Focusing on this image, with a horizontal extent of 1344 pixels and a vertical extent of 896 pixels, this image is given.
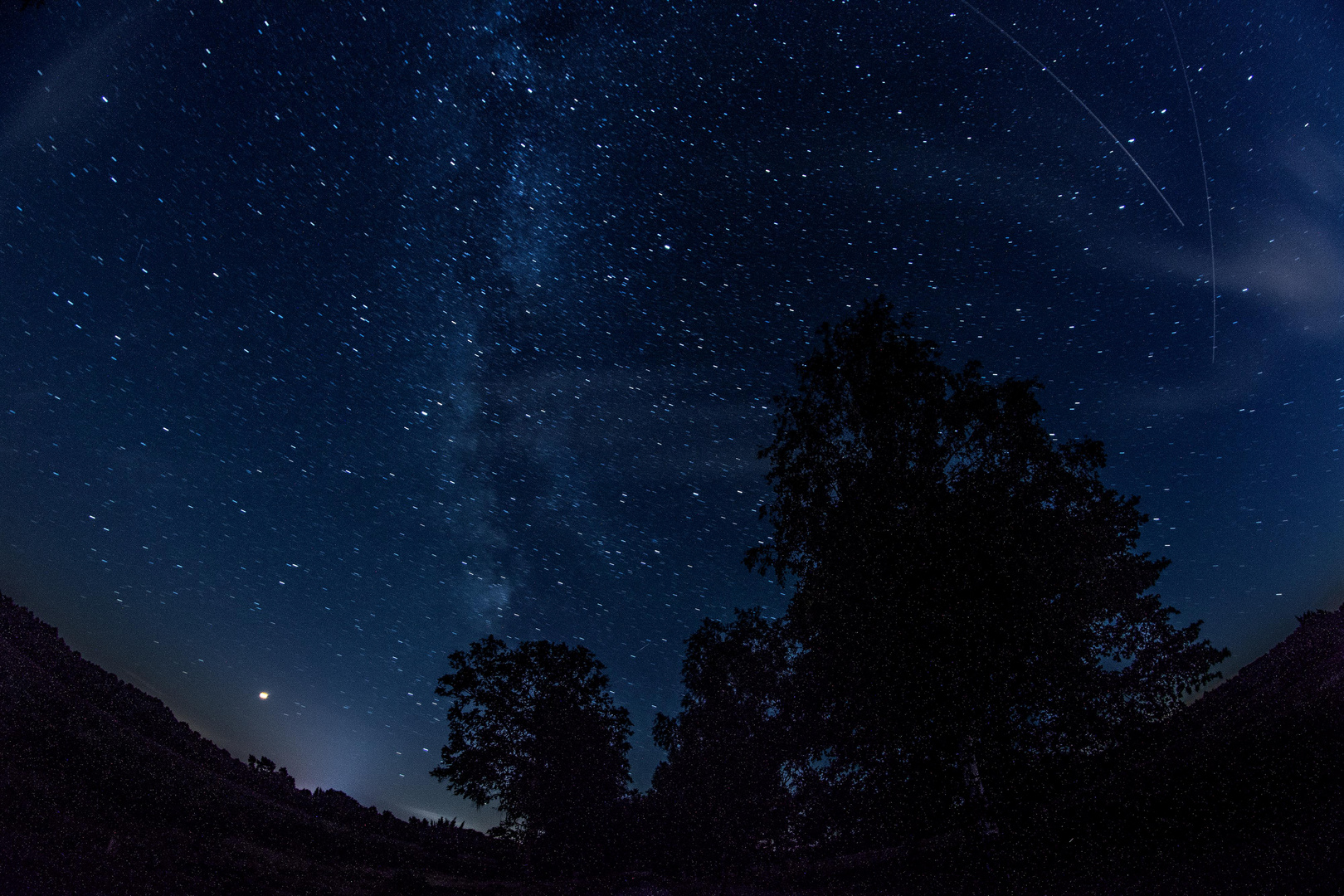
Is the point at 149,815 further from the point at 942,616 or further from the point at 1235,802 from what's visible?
the point at 1235,802

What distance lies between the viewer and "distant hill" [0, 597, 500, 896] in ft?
44.6

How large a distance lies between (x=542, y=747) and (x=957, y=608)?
866 inches

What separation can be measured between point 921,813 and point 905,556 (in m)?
4.40

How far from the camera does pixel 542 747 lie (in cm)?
2550

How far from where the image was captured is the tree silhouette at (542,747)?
24625 mm

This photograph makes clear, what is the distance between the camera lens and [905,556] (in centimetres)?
998

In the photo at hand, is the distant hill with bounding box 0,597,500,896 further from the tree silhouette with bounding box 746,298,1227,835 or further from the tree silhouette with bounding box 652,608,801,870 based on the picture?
the tree silhouette with bounding box 746,298,1227,835

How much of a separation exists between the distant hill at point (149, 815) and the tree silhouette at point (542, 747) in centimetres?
376

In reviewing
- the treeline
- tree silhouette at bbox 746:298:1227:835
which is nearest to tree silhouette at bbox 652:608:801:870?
the treeline

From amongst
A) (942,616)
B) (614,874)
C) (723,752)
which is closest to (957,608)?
(942,616)

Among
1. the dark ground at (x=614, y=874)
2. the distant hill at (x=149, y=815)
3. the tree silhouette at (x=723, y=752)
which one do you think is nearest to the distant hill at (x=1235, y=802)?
the dark ground at (x=614, y=874)

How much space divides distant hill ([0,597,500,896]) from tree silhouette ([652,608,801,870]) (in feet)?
31.3

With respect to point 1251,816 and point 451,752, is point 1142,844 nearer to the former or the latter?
point 1251,816

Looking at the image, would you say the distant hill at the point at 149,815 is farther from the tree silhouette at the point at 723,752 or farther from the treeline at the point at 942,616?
the treeline at the point at 942,616
